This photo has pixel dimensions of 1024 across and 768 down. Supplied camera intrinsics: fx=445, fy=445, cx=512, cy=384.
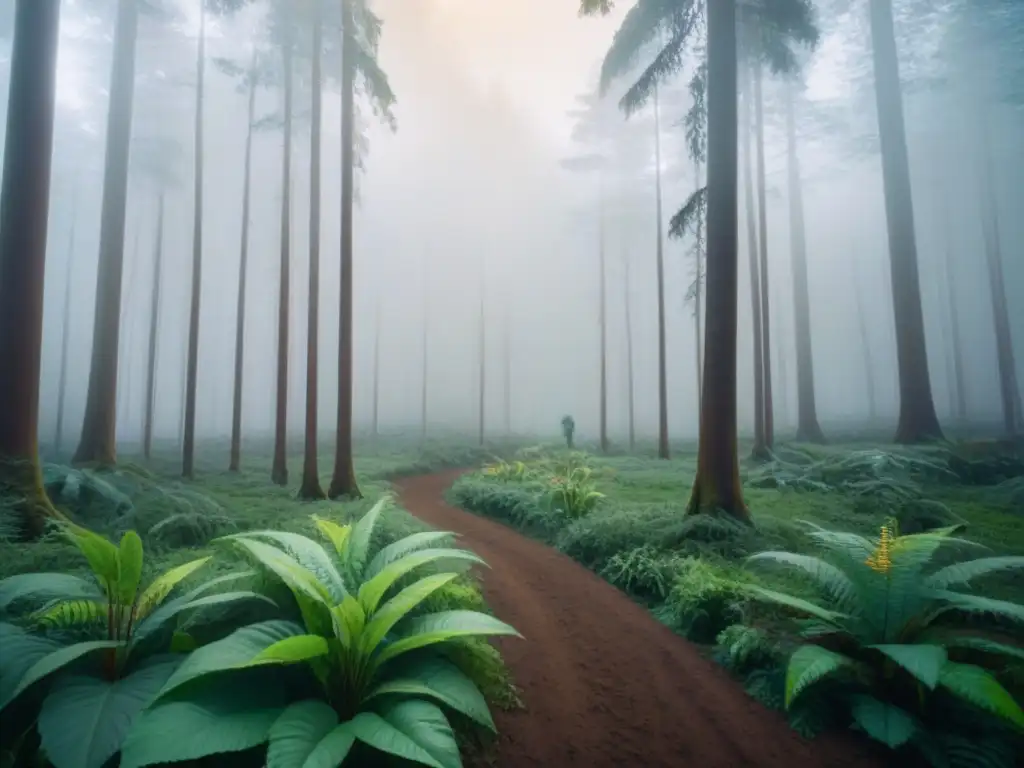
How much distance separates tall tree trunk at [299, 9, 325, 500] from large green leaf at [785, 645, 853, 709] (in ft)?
30.1

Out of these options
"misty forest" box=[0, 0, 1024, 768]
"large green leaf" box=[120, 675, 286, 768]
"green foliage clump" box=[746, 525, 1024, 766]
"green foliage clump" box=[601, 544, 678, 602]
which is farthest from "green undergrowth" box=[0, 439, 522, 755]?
"green foliage clump" box=[746, 525, 1024, 766]

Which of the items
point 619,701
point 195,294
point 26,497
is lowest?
point 619,701

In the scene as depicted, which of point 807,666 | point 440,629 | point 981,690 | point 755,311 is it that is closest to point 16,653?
point 440,629

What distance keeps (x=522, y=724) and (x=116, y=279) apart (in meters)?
14.1

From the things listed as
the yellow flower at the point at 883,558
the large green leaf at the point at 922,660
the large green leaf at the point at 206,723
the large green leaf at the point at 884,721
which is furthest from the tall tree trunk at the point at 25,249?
the yellow flower at the point at 883,558

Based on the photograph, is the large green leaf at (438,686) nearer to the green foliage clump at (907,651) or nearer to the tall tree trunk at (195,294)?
the green foliage clump at (907,651)

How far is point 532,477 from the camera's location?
1227cm

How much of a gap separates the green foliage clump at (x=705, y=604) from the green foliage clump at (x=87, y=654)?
147 inches

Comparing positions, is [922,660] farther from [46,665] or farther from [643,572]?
[46,665]

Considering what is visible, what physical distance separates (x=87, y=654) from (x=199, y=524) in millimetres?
4014

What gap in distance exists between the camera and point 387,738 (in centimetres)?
206

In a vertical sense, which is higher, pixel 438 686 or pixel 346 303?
pixel 346 303

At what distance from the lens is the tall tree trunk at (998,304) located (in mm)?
14367

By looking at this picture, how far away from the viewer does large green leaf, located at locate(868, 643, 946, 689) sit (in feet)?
7.98
